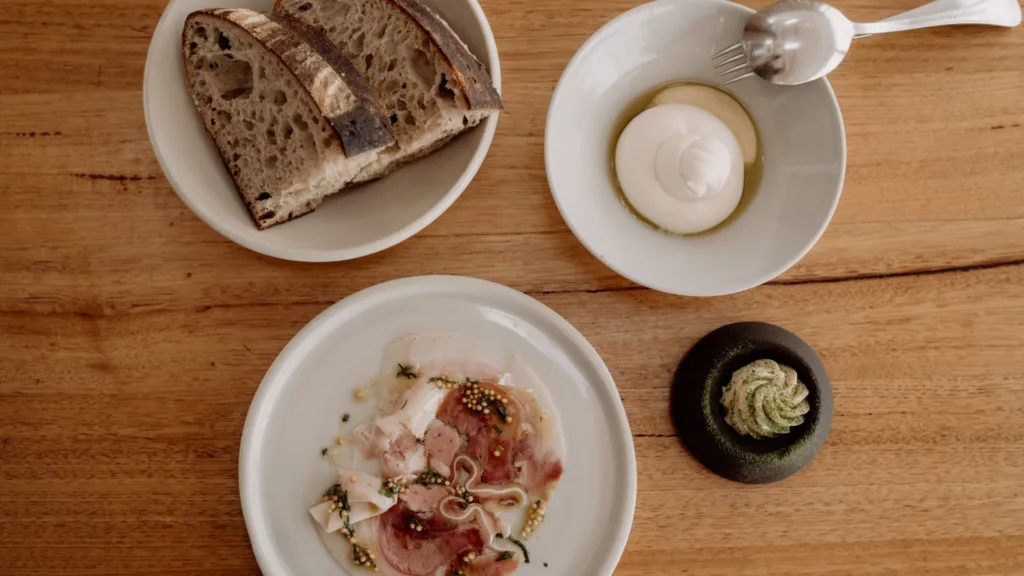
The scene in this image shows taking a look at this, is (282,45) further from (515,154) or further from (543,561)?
(543,561)

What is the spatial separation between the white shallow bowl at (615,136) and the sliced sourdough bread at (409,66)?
5.1 inches

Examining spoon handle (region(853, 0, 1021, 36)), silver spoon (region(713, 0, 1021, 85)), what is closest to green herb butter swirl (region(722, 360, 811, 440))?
silver spoon (region(713, 0, 1021, 85))

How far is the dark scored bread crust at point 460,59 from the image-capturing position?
35.2 inches

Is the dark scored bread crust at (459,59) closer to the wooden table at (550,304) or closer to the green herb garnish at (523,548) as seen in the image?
the wooden table at (550,304)

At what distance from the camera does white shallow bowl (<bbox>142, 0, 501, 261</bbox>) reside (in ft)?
2.93

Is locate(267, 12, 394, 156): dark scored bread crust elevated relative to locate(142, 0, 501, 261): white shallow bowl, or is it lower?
elevated

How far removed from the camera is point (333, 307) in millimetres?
1009

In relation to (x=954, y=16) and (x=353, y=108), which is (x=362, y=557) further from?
(x=954, y=16)

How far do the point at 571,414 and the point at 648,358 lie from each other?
0.48 feet

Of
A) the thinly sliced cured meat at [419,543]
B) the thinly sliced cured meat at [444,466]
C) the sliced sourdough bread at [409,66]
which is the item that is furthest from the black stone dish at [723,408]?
the sliced sourdough bread at [409,66]

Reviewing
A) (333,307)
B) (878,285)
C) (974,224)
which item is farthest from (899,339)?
(333,307)

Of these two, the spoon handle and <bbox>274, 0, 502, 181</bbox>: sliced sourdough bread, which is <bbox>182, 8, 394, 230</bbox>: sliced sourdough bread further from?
the spoon handle

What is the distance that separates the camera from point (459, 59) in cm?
91

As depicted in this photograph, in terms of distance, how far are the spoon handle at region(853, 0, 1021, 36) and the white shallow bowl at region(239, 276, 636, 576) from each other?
2.12 ft
